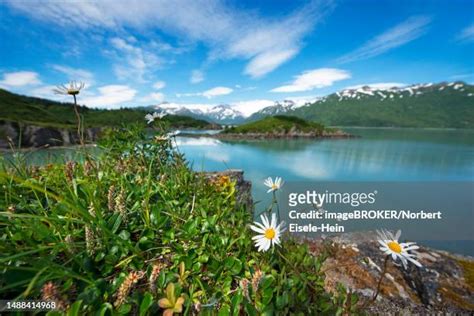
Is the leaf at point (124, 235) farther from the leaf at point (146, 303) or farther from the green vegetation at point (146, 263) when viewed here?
the leaf at point (146, 303)

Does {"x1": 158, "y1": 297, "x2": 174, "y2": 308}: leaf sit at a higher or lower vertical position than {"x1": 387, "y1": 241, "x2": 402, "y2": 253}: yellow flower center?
higher

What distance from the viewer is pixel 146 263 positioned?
1142mm

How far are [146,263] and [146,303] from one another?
31cm

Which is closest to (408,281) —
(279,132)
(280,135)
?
(280,135)

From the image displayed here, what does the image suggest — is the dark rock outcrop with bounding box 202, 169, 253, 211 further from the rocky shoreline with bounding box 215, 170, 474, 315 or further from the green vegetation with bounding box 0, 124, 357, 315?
the green vegetation with bounding box 0, 124, 357, 315

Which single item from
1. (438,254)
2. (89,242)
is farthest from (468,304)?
(89,242)

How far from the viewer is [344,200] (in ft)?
24.8

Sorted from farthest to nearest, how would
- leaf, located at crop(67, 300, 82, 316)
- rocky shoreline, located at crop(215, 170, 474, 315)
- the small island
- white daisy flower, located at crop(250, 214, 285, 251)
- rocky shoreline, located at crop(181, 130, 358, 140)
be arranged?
the small island < rocky shoreline, located at crop(181, 130, 358, 140) < rocky shoreline, located at crop(215, 170, 474, 315) < white daisy flower, located at crop(250, 214, 285, 251) < leaf, located at crop(67, 300, 82, 316)

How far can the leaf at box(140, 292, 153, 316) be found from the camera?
2.76 feet

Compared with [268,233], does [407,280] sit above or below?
below

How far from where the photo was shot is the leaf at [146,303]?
843 millimetres

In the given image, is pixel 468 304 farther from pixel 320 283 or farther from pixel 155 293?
pixel 155 293

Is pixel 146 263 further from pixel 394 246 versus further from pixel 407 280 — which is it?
pixel 407 280

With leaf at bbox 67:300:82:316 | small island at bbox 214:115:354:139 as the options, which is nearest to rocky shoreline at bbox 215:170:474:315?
leaf at bbox 67:300:82:316
